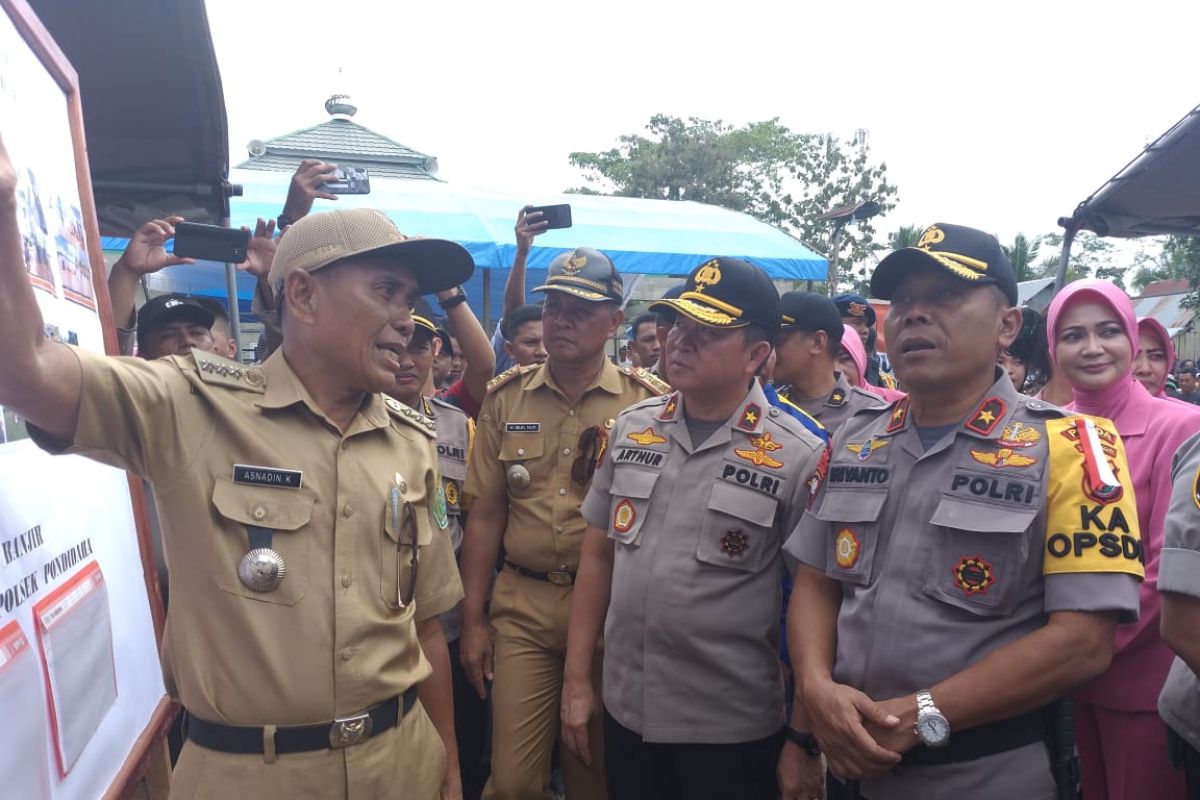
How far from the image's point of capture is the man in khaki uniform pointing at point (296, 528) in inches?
66.7

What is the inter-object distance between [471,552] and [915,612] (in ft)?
6.59

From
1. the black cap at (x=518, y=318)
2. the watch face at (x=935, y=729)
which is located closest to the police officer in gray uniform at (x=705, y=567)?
the watch face at (x=935, y=729)

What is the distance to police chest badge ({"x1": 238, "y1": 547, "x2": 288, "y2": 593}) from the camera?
1720mm

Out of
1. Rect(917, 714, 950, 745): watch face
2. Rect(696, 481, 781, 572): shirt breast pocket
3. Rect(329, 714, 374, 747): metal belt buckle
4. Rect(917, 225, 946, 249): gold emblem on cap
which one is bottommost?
Rect(329, 714, 374, 747): metal belt buckle

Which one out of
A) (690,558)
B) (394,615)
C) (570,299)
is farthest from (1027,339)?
(394,615)

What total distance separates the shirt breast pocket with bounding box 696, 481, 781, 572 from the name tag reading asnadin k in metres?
1.23

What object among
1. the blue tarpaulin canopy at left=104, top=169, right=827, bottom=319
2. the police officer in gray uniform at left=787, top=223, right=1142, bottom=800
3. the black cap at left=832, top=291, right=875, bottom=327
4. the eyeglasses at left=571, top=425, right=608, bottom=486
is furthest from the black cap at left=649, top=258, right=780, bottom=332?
the blue tarpaulin canopy at left=104, top=169, right=827, bottom=319

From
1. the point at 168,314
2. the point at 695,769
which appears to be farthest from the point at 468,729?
the point at 168,314

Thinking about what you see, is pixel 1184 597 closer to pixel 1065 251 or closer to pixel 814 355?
pixel 814 355

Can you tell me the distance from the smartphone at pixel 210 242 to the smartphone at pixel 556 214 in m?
1.64

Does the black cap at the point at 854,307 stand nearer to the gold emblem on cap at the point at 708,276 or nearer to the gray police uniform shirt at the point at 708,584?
the gold emblem on cap at the point at 708,276

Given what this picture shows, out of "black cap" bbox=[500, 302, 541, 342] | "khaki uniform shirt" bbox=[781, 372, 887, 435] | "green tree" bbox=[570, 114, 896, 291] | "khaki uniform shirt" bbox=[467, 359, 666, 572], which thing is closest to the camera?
"khaki uniform shirt" bbox=[467, 359, 666, 572]

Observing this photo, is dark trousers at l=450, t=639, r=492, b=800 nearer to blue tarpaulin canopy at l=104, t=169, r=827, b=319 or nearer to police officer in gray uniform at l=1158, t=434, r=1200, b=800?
police officer in gray uniform at l=1158, t=434, r=1200, b=800

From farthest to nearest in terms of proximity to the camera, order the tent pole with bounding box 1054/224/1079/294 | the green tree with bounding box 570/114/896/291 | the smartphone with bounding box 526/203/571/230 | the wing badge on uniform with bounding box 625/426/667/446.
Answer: the green tree with bounding box 570/114/896/291 → the tent pole with bounding box 1054/224/1079/294 → the smartphone with bounding box 526/203/571/230 → the wing badge on uniform with bounding box 625/426/667/446
